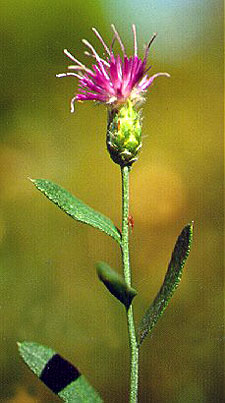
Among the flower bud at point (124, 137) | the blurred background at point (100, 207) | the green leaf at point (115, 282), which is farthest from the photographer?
the blurred background at point (100, 207)

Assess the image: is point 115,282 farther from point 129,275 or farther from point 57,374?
point 57,374

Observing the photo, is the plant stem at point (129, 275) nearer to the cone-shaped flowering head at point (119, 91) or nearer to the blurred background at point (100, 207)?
the cone-shaped flowering head at point (119, 91)

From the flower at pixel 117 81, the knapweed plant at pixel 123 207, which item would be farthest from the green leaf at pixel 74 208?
the flower at pixel 117 81

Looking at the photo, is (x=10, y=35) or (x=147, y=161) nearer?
(x=147, y=161)

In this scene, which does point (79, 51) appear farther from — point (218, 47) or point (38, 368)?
point (38, 368)

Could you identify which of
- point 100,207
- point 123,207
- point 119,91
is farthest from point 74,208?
point 100,207

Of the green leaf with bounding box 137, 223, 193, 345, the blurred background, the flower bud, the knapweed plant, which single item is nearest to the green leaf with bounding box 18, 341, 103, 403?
the knapweed plant

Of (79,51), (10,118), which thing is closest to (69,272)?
(10,118)
